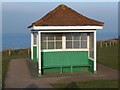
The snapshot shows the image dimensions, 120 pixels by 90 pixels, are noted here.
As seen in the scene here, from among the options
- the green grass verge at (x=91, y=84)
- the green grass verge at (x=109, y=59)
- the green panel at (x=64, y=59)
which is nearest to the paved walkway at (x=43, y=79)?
the green grass verge at (x=91, y=84)

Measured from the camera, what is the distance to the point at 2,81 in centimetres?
1166

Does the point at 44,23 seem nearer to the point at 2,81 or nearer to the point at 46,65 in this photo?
the point at 46,65

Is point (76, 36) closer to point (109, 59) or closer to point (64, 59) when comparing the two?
point (64, 59)

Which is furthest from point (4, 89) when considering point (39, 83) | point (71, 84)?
point (71, 84)

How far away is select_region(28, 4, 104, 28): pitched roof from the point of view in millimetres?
12843

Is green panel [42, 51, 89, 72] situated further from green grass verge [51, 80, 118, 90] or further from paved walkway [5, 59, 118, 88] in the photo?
green grass verge [51, 80, 118, 90]

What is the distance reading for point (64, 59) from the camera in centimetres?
1387

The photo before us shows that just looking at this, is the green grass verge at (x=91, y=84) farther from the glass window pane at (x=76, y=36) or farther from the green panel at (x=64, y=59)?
the glass window pane at (x=76, y=36)

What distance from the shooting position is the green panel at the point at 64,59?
45.2 ft

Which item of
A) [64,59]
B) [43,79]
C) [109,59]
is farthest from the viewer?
[109,59]

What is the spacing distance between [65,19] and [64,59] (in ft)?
7.22

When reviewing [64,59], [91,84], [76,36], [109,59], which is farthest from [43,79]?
[109,59]

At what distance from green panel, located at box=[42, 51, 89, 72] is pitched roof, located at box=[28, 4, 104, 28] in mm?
1790

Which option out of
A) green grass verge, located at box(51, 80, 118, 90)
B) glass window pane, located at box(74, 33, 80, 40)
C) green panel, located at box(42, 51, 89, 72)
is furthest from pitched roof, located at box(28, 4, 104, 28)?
green grass verge, located at box(51, 80, 118, 90)
